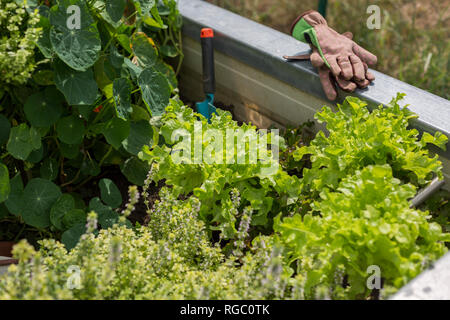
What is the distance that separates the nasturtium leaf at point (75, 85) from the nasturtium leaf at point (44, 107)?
3.8 inches

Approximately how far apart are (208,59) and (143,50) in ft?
0.87

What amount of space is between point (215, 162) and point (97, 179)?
0.74 m

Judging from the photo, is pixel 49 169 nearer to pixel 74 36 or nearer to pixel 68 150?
pixel 68 150

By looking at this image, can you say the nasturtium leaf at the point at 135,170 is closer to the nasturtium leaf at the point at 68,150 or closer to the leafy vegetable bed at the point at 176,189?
the leafy vegetable bed at the point at 176,189

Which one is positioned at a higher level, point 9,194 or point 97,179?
point 9,194

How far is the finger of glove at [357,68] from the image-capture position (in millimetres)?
1634

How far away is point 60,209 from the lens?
63.4 inches

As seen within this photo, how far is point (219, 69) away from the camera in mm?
2113

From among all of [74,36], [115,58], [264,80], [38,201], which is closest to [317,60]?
[264,80]

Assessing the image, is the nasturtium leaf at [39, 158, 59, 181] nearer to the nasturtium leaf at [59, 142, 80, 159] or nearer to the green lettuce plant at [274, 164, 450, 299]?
the nasturtium leaf at [59, 142, 80, 159]

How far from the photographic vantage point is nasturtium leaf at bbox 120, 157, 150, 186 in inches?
70.7

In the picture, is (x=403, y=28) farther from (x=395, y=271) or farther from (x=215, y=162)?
(x=395, y=271)

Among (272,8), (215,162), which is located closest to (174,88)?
(215,162)

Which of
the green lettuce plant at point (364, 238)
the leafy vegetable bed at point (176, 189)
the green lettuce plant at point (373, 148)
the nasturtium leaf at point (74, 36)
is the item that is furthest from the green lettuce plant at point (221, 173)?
the nasturtium leaf at point (74, 36)
